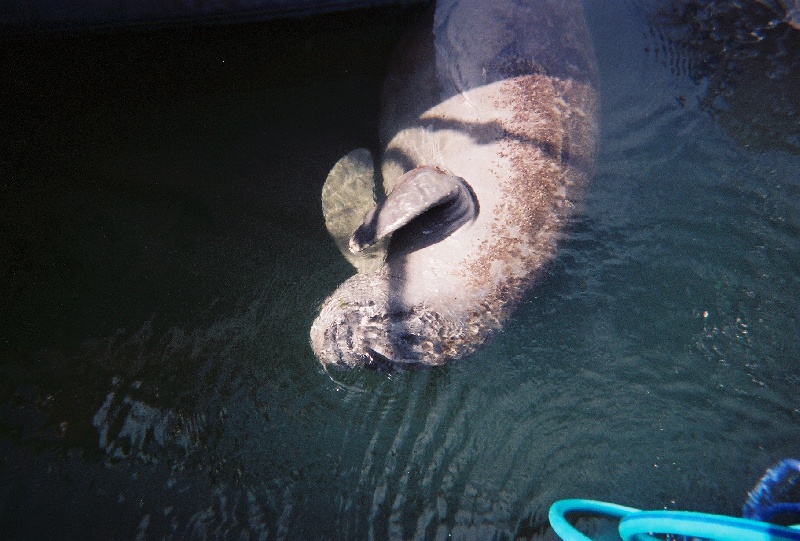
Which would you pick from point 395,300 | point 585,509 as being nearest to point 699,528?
point 585,509

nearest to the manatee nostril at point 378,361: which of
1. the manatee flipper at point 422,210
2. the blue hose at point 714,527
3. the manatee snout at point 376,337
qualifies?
the manatee snout at point 376,337

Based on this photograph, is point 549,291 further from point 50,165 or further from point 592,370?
point 50,165

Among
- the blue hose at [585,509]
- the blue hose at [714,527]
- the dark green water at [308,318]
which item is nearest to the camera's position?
the blue hose at [714,527]

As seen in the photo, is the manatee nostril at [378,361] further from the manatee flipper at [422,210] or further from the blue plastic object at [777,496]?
the blue plastic object at [777,496]

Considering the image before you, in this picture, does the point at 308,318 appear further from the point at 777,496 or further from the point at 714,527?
the point at 777,496

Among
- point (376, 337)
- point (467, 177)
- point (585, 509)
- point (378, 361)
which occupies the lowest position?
point (585, 509)

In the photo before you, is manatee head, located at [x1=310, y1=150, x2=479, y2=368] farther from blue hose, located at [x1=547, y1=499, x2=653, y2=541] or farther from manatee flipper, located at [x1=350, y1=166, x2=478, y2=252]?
blue hose, located at [x1=547, y1=499, x2=653, y2=541]

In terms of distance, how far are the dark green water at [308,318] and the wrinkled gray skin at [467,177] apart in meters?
0.27

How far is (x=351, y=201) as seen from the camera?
15.0ft

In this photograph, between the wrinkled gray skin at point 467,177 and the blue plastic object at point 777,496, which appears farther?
the wrinkled gray skin at point 467,177

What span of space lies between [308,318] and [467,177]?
5.59 feet

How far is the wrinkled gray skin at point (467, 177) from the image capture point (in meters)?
3.75

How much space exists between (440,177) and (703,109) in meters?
3.05

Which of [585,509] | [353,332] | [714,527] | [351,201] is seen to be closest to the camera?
[714,527]
